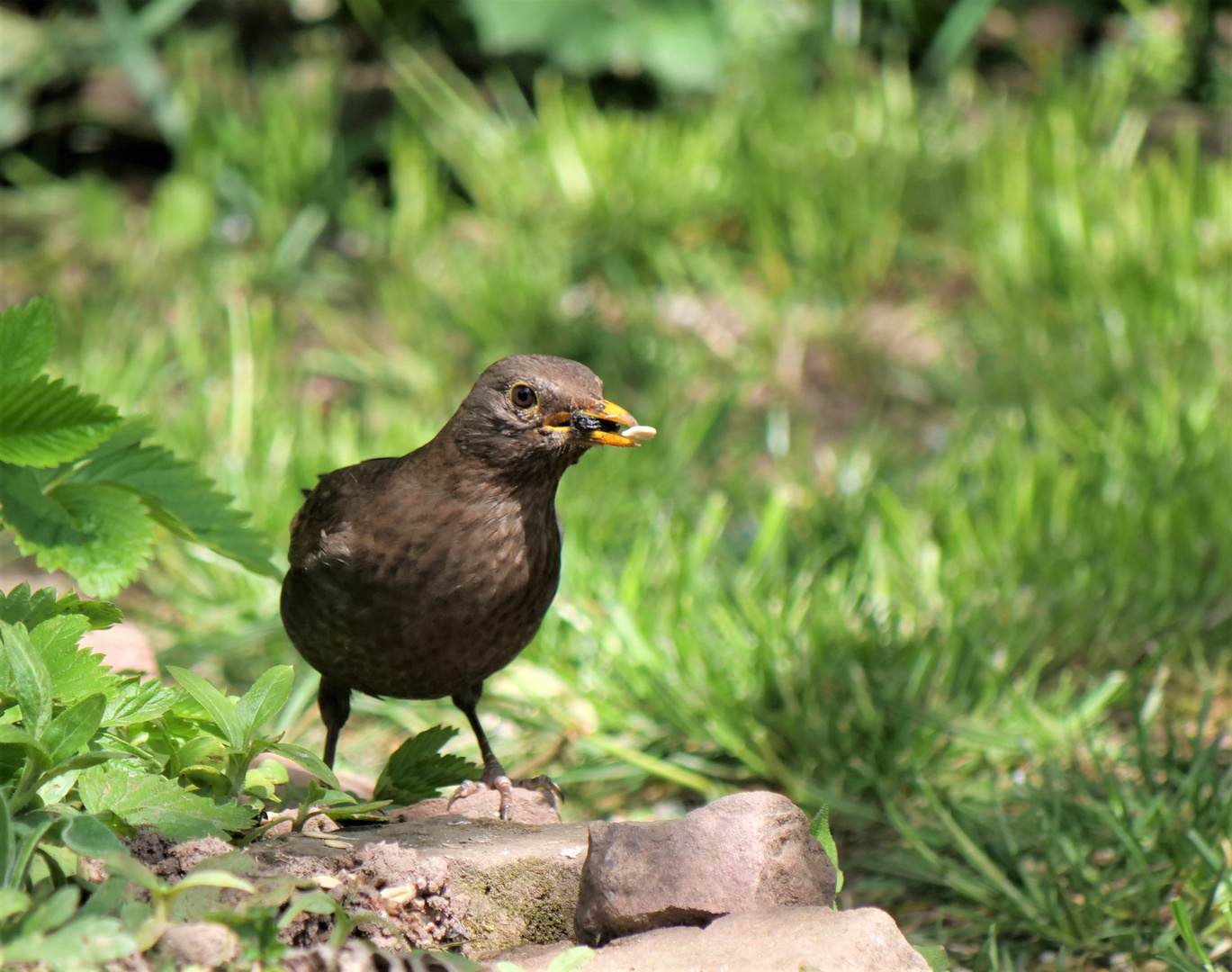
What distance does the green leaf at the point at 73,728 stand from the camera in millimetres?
1848

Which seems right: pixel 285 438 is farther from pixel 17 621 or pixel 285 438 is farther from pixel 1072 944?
pixel 1072 944

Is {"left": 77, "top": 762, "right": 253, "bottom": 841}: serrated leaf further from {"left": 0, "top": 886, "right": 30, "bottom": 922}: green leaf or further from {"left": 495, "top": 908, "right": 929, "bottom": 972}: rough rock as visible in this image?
{"left": 495, "top": 908, "right": 929, "bottom": 972}: rough rock

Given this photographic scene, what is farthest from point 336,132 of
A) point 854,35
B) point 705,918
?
point 705,918

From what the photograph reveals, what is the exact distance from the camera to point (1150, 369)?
15.2 feet

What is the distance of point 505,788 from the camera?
8.95ft

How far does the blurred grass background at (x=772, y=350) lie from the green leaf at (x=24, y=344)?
1573 mm

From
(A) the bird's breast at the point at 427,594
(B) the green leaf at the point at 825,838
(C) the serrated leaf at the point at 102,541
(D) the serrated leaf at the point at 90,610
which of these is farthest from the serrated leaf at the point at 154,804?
(B) the green leaf at the point at 825,838

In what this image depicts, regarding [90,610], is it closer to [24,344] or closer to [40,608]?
[40,608]

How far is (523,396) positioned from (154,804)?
1020 millimetres

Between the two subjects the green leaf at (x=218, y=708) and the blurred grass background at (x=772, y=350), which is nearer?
the green leaf at (x=218, y=708)

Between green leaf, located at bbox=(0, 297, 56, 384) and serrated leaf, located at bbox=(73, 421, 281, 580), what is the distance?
0.93 feet

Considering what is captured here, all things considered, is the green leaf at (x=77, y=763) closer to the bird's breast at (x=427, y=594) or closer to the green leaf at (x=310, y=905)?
the green leaf at (x=310, y=905)

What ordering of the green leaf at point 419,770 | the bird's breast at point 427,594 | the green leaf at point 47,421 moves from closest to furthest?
the green leaf at point 47,421
the green leaf at point 419,770
the bird's breast at point 427,594

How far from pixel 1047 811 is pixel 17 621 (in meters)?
1.95
